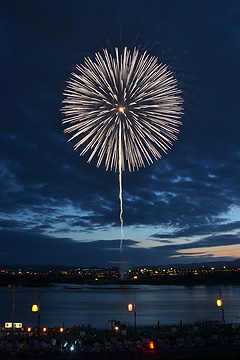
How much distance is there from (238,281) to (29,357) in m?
176

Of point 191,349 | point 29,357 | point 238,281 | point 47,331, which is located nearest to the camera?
point 29,357

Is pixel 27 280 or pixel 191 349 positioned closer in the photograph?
pixel 191 349

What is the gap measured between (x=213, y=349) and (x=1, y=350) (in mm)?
13533

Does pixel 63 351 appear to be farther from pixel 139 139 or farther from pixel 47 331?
pixel 139 139

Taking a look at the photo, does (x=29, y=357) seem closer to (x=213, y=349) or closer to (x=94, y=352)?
(x=94, y=352)

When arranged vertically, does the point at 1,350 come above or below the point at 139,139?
below

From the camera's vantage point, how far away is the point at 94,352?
23719 millimetres

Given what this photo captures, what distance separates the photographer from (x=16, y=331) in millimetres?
34406

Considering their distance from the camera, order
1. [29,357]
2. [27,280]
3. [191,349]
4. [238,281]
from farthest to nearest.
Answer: [27,280] < [238,281] < [191,349] < [29,357]

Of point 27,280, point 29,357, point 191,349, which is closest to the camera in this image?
point 29,357

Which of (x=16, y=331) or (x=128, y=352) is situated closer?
(x=128, y=352)

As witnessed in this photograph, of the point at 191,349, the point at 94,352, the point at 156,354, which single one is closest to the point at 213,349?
the point at 191,349

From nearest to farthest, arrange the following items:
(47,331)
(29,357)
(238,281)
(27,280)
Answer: (29,357)
(47,331)
(238,281)
(27,280)

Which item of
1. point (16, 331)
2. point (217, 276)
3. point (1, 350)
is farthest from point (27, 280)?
point (1, 350)
